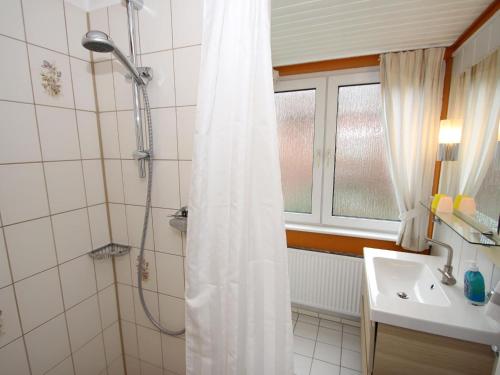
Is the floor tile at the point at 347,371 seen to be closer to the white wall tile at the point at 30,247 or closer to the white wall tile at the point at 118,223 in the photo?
the white wall tile at the point at 118,223

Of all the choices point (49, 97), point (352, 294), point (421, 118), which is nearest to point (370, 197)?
point (421, 118)

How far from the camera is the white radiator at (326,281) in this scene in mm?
1935

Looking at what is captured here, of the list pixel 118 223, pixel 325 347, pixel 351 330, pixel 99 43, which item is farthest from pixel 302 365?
pixel 99 43

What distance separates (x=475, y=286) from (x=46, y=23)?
213 cm

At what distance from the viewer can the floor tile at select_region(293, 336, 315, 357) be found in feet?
5.99

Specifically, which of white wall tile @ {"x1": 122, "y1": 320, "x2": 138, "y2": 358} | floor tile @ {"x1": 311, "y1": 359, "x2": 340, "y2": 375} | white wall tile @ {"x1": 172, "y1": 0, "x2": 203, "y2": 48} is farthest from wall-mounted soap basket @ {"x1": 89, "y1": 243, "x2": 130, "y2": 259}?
floor tile @ {"x1": 311, "y1": 359, "x2": 340, "y2": 375}

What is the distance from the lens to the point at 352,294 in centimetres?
195

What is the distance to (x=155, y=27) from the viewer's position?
2.92ft

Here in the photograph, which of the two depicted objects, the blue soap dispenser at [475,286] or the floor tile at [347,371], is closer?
the blue soap dispenser at [475,286]

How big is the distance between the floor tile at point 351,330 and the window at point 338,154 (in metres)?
0.87

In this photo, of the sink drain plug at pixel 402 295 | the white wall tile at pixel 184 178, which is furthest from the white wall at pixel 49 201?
the sink drain plug at pixel 402 295

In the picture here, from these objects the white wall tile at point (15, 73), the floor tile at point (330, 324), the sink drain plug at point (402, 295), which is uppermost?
the white wall tile at point (15, 73)

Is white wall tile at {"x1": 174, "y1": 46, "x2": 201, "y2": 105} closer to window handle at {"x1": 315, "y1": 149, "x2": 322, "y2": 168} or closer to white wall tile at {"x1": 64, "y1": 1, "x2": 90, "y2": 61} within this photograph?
white wall tile at {"x1": 64, "y1": 1, "x2": 90, "y2": 61}

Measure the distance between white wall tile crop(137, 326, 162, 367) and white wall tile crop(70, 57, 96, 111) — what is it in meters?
1.13
